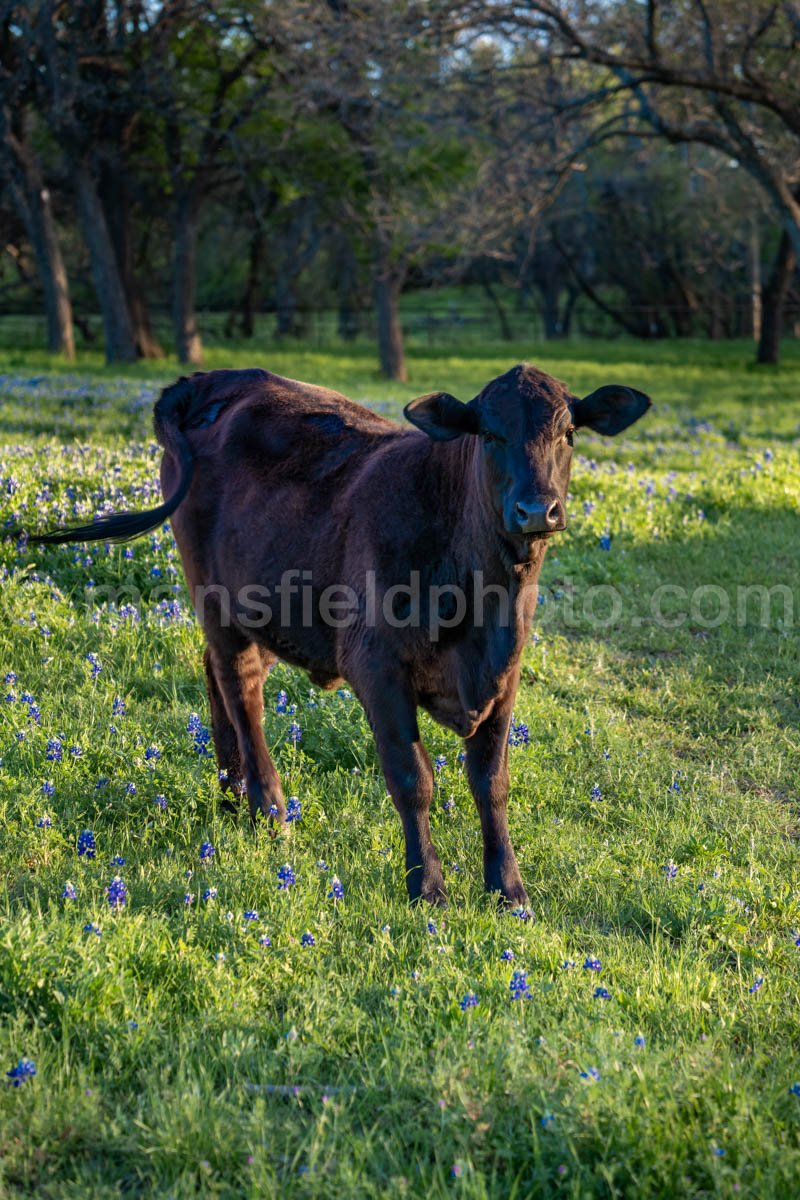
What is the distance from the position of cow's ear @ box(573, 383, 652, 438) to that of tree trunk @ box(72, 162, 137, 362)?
22.9 metres

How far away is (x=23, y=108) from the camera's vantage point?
86.3ft

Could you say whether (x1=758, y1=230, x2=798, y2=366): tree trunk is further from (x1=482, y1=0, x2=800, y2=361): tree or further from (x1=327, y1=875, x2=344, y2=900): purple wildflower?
(x1=327, y1=875, x2=344, y2=900): purple wildflower

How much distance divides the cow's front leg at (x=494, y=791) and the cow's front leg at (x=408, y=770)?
23 cm

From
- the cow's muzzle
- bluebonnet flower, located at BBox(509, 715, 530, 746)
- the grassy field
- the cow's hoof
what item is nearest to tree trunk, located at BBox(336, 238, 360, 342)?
the grassy field

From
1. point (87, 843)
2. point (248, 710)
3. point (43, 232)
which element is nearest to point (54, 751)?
point (87, 843)

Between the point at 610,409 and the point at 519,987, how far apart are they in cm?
212

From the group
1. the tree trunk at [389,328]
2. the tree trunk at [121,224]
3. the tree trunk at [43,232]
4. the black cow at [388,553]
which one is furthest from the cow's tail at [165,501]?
the tree trunk at [121,224]

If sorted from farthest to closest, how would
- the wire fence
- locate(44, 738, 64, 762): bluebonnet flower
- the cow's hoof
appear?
the wire fence < locate(44, 738, 64, 762): bluebonnet flower < the cow's hoof

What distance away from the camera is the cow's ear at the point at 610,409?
4.40m

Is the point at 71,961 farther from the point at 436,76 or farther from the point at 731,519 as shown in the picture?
the point at 436,76

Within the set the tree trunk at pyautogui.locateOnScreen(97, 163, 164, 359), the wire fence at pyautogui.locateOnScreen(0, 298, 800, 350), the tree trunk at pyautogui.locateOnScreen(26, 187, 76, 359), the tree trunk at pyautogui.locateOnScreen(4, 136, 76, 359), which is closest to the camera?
the tree trunk at pyautogui.locateOnScreen(4, 136, 76, 359)

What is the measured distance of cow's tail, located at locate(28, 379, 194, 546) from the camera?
5.39m

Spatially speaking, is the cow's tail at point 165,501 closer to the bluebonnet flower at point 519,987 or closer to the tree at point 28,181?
the bluebonnet flower at point 519,987

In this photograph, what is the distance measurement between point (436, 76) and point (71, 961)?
18.6m
